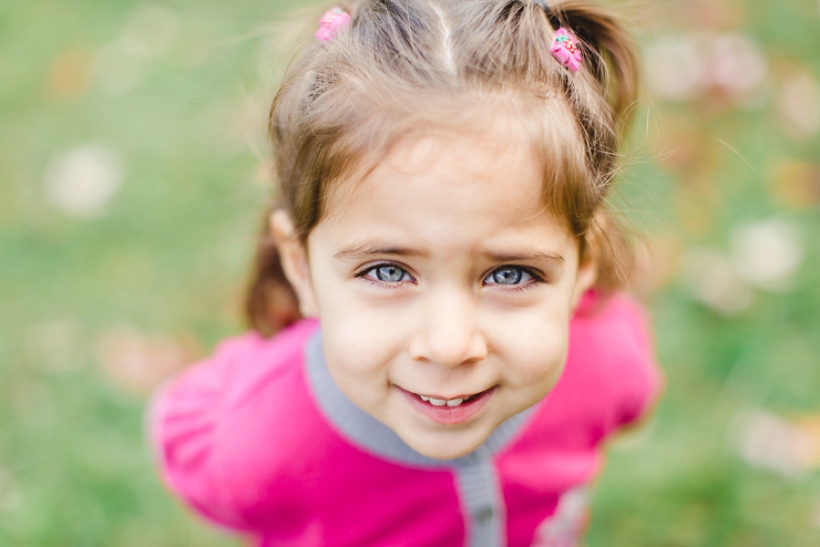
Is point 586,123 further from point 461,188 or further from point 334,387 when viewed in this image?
point 334,387

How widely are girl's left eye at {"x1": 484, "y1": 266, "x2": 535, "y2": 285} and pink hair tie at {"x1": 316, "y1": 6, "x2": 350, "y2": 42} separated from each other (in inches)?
12.9

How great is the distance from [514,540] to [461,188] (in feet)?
2.22

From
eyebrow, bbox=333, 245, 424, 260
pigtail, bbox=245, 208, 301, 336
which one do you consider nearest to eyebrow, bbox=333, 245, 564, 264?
eyebrow, bbox=333, 245, 424, 260

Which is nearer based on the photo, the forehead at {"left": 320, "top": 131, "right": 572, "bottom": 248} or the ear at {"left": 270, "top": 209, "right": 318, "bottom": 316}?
the forehead at {"left": 320, "top": 131, "right": 572, "bottom": 248}

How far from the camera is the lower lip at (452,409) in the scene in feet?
3.18

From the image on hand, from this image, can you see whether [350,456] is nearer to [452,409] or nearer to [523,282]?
[452,409]

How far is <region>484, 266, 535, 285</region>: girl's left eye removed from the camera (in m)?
0.92

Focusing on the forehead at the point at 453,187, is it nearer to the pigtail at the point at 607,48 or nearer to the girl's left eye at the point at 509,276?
the girl's left eye at the point at 509,276

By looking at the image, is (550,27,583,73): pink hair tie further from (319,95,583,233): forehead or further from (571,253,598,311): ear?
(571,253,598,311): ear

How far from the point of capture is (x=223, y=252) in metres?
2.04

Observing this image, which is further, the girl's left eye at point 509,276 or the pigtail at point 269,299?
the pigtail at point 269,299

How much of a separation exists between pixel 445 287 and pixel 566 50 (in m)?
0.30

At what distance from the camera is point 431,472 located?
1.15 m

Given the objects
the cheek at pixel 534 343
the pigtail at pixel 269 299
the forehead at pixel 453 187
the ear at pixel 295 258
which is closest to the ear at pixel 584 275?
the cheek at pixel 534 343
